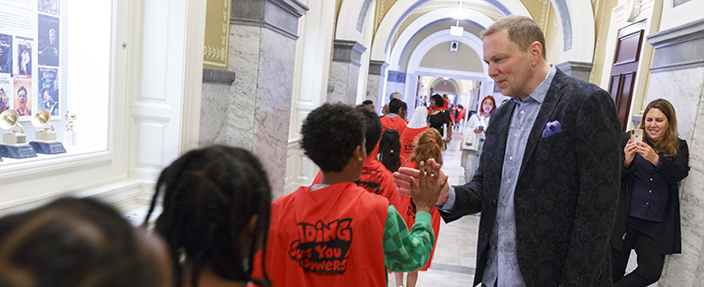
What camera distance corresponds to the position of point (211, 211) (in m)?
0.76

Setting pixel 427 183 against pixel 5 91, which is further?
pixel 5 91

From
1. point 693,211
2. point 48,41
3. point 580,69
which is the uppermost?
point 580,69

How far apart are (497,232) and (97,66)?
2755mm

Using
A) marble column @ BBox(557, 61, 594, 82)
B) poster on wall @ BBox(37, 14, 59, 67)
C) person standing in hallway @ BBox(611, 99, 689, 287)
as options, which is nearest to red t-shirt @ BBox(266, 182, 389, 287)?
poster on wall @ BBox(37, 14, 59, 67)

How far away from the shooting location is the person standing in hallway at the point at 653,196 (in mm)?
3203

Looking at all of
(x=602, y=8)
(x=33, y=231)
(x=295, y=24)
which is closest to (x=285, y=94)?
(x=295, y=24)

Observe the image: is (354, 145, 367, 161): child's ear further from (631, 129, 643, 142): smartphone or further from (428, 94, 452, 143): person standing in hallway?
(428, 94, 452, 143): person standing in hallway

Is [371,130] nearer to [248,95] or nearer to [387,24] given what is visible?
[248,95]

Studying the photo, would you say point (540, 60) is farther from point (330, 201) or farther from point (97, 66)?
point (97, 66)

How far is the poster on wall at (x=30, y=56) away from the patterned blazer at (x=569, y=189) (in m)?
2.90

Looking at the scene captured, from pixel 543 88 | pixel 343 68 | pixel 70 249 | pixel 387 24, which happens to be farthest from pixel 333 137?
pixel 387 24

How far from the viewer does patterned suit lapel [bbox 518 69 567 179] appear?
1.72m

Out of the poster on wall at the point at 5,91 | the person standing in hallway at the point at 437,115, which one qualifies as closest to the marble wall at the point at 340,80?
the person standing in hallway at the point at 437,115

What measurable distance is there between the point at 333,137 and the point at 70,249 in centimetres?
131
